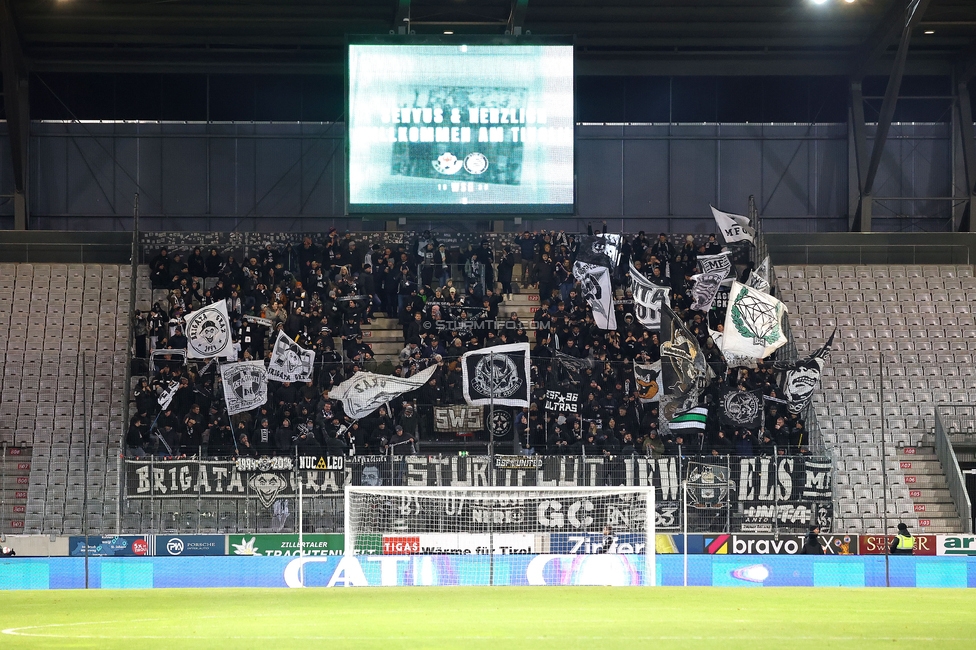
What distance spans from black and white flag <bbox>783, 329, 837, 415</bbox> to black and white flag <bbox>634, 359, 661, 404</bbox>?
2411mm

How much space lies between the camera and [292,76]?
35500 mm

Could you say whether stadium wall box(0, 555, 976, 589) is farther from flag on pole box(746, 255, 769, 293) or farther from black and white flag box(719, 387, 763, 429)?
flag on pole box(746, 255, 769, 293)

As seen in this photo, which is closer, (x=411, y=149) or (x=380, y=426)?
(x=380, y=426)

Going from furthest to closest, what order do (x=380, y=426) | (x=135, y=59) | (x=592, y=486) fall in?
1. (x=135, y=59)
2. (x=380, y=426)
3. (x=592, y=486)

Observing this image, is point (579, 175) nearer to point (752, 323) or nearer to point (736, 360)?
point (736, 360)

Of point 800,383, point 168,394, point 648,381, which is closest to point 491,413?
point 648,381

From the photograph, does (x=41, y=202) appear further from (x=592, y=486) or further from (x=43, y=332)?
(x=592, y=486)

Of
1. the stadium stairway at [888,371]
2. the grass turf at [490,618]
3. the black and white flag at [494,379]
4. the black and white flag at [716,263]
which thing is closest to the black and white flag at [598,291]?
the black and white flag at [716,263]

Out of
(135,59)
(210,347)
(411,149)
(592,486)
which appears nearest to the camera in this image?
(592,486)

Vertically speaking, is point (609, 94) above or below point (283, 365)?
above

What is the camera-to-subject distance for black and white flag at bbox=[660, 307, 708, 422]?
79.2ft

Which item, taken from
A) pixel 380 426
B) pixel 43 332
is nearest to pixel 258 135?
pixel 43 332

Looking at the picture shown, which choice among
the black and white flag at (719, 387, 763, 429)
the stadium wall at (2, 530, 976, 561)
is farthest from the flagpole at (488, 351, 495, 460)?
the black and white flag at (719, 387, 763, 429)

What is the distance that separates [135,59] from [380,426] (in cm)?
1472
